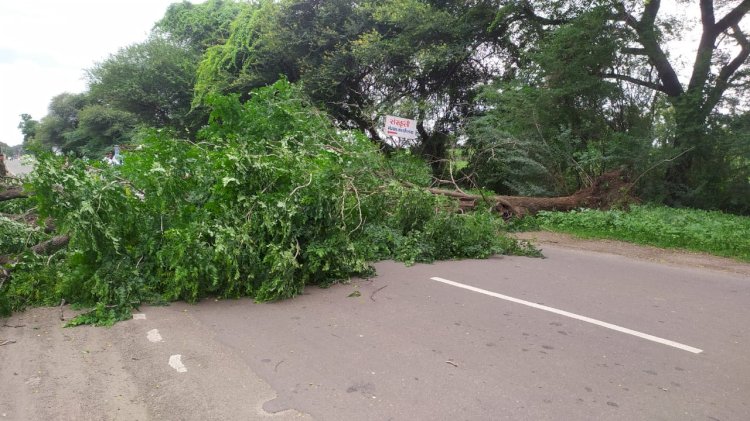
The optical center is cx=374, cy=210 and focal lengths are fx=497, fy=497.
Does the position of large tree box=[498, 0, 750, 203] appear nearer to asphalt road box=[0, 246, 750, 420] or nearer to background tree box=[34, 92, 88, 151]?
asphalt road box=[0, 246, 750, 420]

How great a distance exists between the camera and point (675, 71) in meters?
15.7

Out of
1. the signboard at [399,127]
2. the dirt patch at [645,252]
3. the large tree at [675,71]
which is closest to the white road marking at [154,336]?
the dirt patch at [645,252]

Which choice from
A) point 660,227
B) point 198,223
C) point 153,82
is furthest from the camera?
point 153,82

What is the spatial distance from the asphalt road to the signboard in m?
8.40

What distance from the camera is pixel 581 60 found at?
563 inches

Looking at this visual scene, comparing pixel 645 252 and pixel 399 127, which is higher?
pixel 399 127

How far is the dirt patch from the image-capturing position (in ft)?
26.6

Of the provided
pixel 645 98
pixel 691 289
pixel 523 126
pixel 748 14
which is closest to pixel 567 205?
pixel 523 126

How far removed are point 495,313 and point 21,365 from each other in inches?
166

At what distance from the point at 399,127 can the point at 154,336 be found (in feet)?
34.8

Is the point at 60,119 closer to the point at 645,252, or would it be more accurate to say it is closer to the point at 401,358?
the point at 645,252

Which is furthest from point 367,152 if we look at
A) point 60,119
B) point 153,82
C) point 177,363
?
point 60,119

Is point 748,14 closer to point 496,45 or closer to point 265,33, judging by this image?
point 496,45

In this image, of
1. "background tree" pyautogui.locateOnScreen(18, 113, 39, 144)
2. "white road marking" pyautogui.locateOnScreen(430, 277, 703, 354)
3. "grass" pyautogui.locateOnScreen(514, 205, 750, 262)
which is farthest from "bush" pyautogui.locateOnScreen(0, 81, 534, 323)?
"background tree" pyautogui.locateOnScreen(18, 113, 39, 144)
